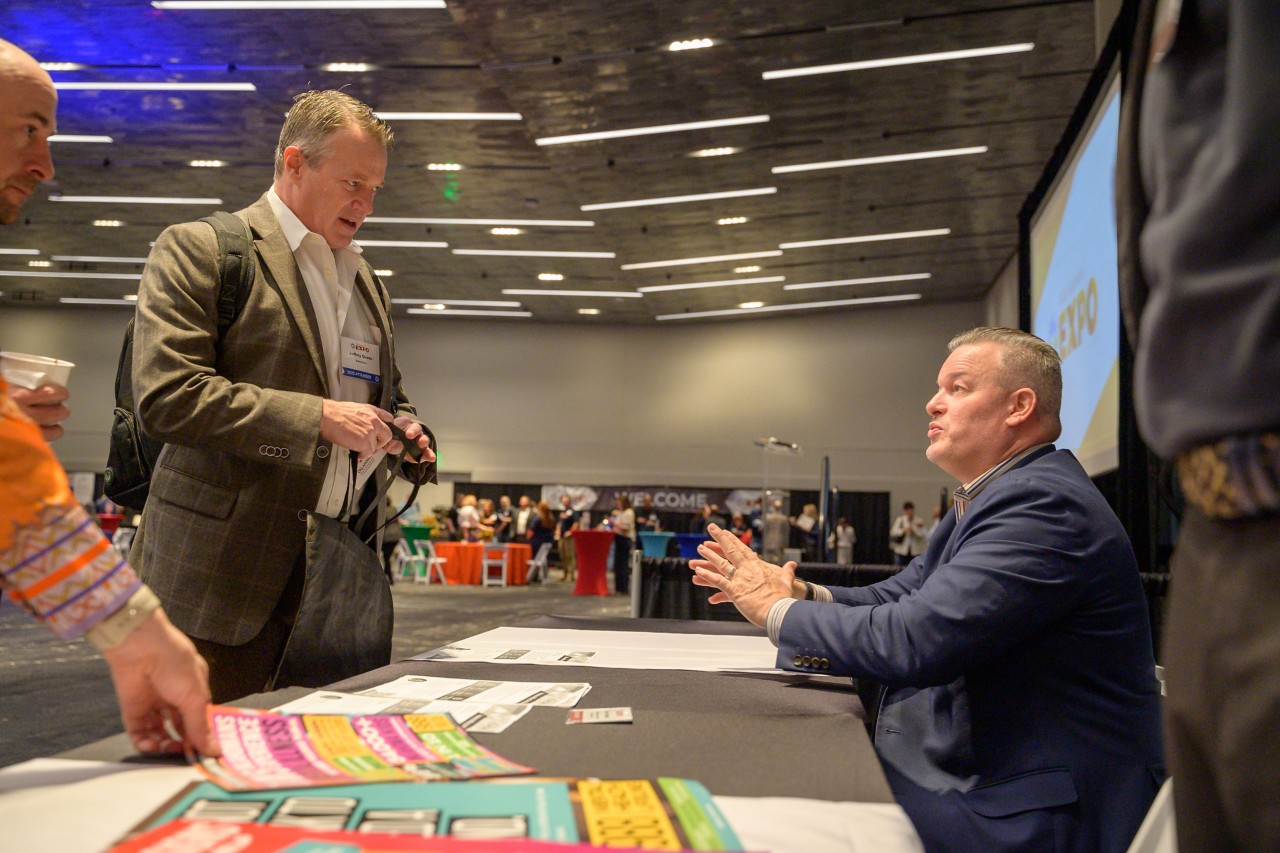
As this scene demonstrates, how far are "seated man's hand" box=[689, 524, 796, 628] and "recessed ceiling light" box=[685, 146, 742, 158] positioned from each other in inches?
350

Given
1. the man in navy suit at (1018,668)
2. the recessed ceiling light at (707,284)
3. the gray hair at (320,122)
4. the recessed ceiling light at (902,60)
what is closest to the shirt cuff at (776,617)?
the man in navy suit at (1018,668)

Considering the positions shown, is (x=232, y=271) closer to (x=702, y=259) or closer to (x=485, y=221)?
(x=485, y=221)

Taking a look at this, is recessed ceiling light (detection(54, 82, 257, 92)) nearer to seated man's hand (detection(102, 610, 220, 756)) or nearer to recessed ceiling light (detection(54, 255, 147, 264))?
recessed ceiling light (detection(54, 255, 147, 264))

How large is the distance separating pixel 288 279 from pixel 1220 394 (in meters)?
1.38

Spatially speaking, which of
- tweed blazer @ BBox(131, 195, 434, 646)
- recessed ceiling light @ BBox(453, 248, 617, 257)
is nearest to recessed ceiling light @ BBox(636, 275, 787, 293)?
recessed ceiling light @ BBox(453, 248, 617, 257)

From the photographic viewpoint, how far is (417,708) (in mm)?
1061

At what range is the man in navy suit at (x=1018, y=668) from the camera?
1.25m

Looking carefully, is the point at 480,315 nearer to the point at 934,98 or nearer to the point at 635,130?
the point at 635,130

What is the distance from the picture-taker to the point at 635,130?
9625 millimetres

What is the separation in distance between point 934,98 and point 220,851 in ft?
30.8

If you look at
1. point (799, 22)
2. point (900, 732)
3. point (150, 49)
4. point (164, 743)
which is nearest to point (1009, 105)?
point (799, 22)

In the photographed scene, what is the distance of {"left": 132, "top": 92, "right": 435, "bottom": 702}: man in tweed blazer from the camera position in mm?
1408

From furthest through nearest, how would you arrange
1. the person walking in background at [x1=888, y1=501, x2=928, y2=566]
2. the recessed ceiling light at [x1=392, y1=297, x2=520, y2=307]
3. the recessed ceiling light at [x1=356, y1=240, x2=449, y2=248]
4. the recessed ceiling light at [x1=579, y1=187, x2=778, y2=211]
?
the recessed ceiling light at [x1=392, y1=297, x2=520, y2=307] → the person walking in background at [x1=888, y1=501, x2=928, y2=566] → the recessed ceiling light at [x1=356, y1=240, x2=449, y2=248] → the recessed ceiling light at [x1=579, y1=187, x2=778, y2=211]

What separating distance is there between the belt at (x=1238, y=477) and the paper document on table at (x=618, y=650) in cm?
92
